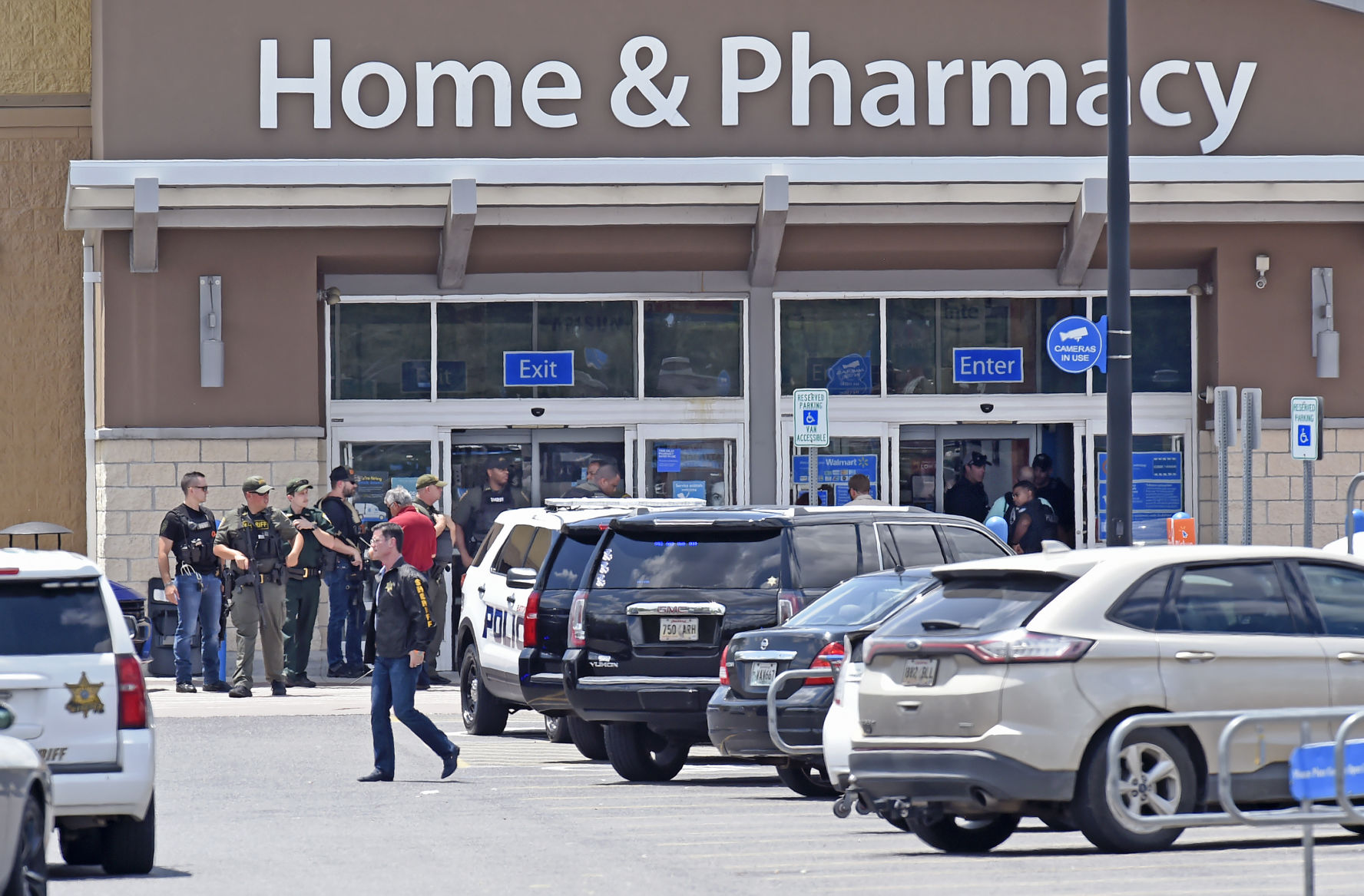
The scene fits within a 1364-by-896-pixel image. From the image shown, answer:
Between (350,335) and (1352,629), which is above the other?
(350,335)

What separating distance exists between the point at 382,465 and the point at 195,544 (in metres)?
3.67

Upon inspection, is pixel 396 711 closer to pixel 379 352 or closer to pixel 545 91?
pixel 379 352

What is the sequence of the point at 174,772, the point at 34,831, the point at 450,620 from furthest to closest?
the point at 450,620 < the point at 174,772 < the point at 34,831

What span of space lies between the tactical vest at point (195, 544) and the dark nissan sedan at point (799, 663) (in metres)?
8.55

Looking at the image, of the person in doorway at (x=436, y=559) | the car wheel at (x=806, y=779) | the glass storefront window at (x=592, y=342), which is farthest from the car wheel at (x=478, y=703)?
the glass storefront window at (x=592, y=342)

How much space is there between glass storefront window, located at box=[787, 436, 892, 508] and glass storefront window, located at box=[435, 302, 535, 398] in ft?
10.2

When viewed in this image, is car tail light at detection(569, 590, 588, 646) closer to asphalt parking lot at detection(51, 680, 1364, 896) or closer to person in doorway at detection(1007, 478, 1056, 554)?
asphalt parking lot at detection(51, 680, 1364, 896)

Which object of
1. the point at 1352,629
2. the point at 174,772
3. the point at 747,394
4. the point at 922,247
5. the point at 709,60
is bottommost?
the point at 174,772

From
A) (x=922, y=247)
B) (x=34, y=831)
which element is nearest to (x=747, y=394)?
(x=922, y=247)

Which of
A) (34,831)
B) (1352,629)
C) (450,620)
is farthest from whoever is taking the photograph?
(450,620)

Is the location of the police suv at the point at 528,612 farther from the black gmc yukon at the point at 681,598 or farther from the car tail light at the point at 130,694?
the car tail light at the point at 130,694

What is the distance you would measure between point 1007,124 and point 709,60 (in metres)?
3.31

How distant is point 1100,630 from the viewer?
9.94 meters

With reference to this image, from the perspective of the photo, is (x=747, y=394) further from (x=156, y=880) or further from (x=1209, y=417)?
(x=156, y=880)
